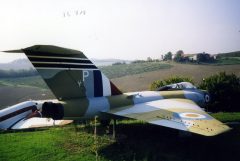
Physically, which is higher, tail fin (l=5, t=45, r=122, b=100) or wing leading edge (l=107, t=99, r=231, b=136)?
tail fin (l=5, t=45, r=122, b=100)

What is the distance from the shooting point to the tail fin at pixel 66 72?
9.88 m

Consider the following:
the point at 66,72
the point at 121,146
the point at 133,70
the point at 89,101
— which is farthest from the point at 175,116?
the point at 133,70

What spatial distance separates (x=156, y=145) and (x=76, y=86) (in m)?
4.30

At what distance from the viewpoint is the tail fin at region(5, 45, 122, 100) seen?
32.4 ft

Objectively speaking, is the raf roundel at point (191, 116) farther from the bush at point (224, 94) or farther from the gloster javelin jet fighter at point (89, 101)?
the bush at point (224, 94)

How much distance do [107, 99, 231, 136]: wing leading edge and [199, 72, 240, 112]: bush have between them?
12852 millimetres

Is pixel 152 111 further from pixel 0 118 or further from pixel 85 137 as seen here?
pixel 0 118

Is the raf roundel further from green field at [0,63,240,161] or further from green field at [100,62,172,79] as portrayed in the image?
green field at [100,62,172,79]

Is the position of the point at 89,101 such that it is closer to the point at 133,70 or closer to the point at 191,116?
the point at 191,116

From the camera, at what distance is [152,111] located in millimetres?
11602

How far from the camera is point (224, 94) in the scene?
2441 centimetres

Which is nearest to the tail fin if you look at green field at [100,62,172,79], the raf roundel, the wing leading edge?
the wing leading edge

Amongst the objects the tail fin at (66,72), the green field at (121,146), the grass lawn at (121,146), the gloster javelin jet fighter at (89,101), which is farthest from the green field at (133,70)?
the tail fin at (66,72)

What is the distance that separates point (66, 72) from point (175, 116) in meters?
4.78
